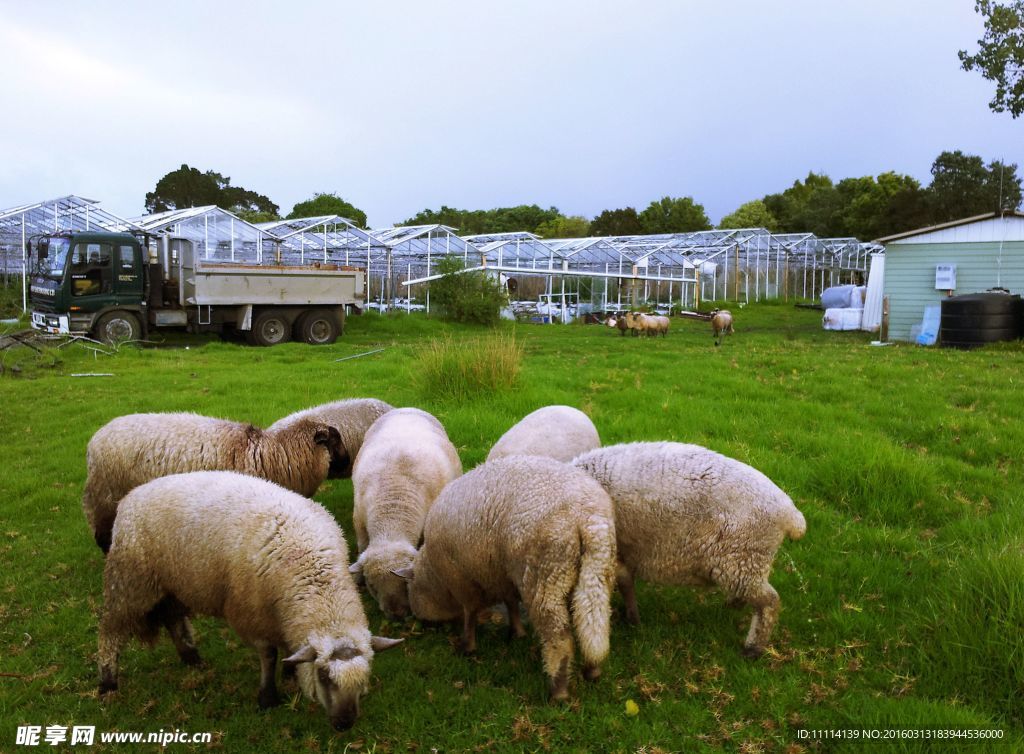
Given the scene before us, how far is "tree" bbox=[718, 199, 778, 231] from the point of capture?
6265cm

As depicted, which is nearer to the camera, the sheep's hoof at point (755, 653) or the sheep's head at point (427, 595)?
the sheep's hoof at point (755, 653)

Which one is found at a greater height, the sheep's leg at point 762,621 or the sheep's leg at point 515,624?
the sheep's leg at point 762,621

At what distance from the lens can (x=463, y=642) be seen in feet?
14.1

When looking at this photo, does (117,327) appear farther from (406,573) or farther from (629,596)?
(629,596)

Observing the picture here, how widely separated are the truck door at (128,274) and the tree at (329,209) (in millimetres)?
41471

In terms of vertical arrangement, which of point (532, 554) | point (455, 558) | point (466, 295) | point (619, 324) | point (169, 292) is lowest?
point (455, 558)

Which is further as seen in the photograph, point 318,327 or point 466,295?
point 466,295

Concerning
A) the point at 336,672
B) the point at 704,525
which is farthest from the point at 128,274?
the point at 704,525

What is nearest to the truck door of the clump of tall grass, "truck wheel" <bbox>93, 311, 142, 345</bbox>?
"truck wheel" <bbox>93, 311, 142, 345</bbox>

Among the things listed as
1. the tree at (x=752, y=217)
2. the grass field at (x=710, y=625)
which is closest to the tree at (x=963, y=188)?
the tree at (x=752, y=217)

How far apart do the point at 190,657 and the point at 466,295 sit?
74.1 feet

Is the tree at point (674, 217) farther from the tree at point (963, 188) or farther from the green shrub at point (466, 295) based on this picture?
the green shrub at point (466, 295)

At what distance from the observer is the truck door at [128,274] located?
1859 centimetres

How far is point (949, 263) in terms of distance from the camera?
20.7 m
